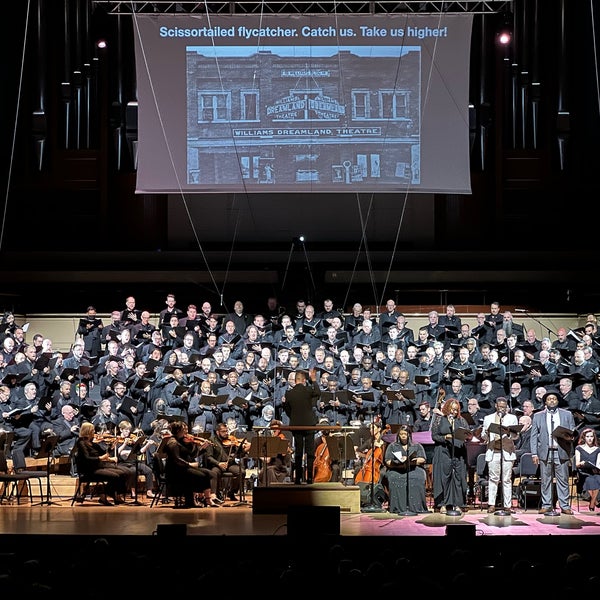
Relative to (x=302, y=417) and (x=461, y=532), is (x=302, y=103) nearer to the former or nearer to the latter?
(x=302, y=417)

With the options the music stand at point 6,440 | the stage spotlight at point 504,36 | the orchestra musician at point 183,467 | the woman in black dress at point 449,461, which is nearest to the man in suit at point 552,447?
the woman in black dress at point 449,461

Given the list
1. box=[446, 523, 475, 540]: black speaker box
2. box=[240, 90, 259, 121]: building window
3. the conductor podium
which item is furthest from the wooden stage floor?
box=[240, 90, 259, 121]: building window

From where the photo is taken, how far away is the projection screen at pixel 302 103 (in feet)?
49.5

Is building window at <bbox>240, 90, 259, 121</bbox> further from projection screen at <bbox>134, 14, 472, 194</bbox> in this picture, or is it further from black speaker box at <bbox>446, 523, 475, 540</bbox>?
black speaker box at <bbox>446, 523, 475, 540</bbox>

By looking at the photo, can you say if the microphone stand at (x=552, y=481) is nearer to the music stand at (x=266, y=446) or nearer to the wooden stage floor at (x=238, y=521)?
the wooden stage floor at (x=238, y=521)

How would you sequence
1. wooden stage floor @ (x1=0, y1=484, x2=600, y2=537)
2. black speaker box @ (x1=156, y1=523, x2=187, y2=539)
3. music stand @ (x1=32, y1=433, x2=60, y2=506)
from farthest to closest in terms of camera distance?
1. music stand @ (x1=32, y1=433, x2=60, y2=506)
2. wooden stage floor @ (x1=0, y1=484, x2=600, y2=537)
3. black speaker box @ (x1=156, y1=523, x2=187, y2=539)

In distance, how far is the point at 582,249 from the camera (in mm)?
16812

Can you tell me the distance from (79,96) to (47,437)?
7657mm

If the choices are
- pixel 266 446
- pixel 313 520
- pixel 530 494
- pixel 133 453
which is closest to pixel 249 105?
pixel 133 453

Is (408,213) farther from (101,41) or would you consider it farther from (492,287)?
(101,41)

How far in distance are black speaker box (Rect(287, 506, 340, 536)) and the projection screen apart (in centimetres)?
783

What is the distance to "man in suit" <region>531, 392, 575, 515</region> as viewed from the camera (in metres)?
10.7
